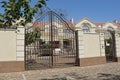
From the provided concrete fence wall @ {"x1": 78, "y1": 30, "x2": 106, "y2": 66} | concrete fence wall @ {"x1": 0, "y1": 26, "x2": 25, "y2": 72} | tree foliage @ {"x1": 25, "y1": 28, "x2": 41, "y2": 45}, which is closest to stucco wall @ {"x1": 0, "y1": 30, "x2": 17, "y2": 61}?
concrete fence wall @ {"x1": 0, "y1": 26, "x2": 25, "y2": 72}

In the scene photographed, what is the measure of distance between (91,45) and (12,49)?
5.85 meters

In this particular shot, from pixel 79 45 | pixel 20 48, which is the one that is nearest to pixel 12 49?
pixel 20 48

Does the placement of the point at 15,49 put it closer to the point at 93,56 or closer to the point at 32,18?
the point at 32,18

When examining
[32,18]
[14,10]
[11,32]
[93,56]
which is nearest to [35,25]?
[32,18]

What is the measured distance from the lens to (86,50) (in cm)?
1792

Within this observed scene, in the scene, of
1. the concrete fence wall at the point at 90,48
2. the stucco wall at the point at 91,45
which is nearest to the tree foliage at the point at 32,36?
the concrete fence wall at the point at 90,48

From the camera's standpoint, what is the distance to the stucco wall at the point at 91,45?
707 inches

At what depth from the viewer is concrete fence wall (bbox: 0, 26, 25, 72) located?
14938mm

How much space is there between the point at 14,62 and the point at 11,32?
1.74 meters

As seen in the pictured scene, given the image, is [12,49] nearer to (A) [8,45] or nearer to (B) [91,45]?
(A) [8,45]

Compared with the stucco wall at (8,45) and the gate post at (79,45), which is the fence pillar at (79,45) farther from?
the stucco wall at (8,45)

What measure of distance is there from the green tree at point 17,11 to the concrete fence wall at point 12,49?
2.13 m

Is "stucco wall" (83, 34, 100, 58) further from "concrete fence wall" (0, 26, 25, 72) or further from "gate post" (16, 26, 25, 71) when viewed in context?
"concrete fence wall" (0, 26, 25, 72)

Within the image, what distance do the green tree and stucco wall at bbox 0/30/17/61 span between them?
6.90 feet
